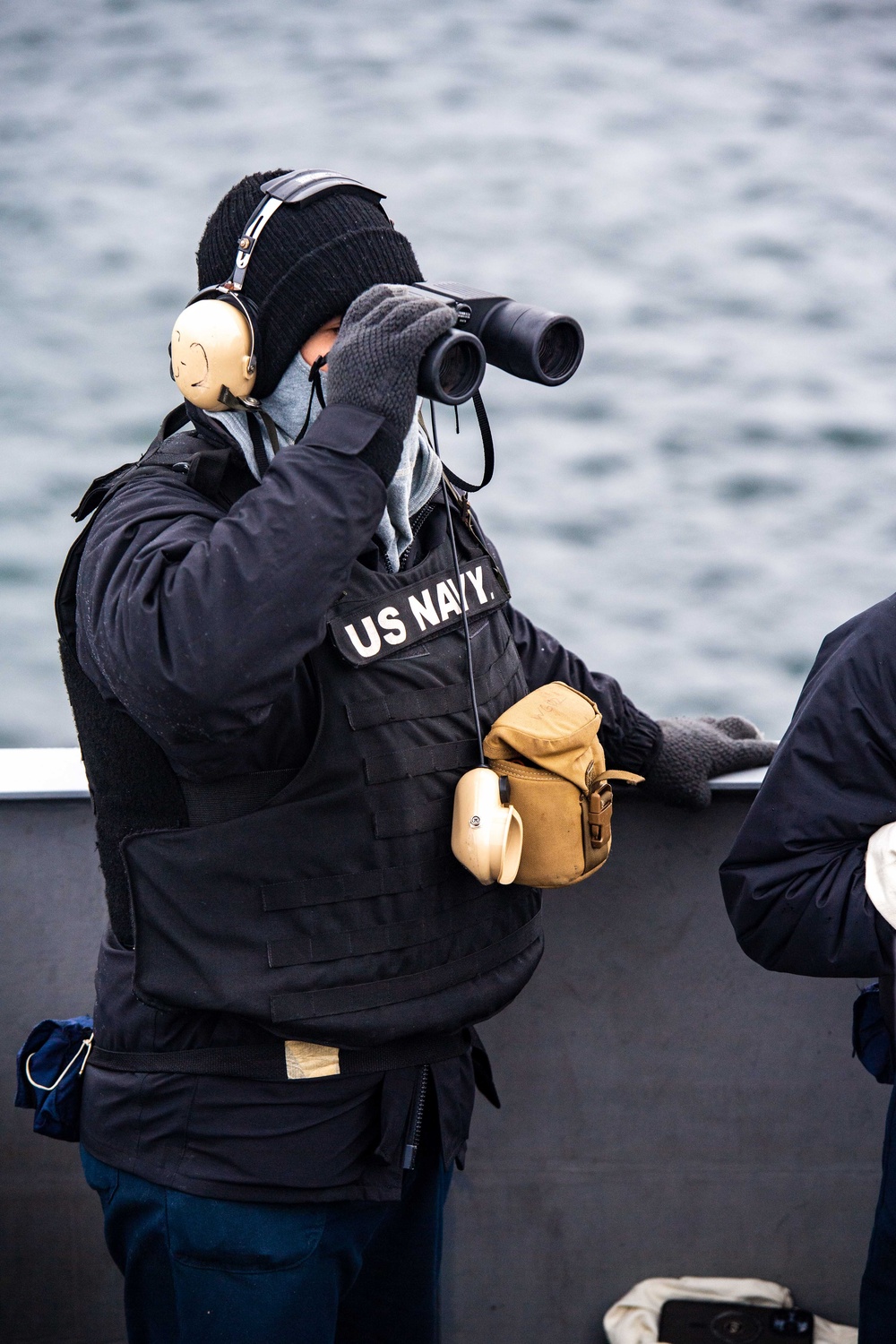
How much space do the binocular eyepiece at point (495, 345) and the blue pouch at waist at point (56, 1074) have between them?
2.72 feet

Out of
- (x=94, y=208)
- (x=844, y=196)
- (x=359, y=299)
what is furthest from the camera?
(x=94, y=208)

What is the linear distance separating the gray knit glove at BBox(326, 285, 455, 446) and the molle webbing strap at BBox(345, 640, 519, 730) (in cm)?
28

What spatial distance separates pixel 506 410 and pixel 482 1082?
7.82 metres

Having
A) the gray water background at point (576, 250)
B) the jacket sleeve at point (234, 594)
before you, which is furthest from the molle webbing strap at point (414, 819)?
the gray water background at point (576, 250)

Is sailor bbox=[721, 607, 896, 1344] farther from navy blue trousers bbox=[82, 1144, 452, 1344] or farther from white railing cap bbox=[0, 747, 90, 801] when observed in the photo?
white railing cap bbox=[0, 747, 90, 801]

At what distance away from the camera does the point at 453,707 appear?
1490 mm

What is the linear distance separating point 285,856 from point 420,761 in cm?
18

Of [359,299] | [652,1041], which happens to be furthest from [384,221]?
[652,1041]

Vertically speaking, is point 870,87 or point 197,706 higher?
point 197,706

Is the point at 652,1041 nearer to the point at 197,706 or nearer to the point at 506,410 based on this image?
the point at 197,706

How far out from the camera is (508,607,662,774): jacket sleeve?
1.79 metres

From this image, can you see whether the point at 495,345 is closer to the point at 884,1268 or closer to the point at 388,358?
the point at 388,358

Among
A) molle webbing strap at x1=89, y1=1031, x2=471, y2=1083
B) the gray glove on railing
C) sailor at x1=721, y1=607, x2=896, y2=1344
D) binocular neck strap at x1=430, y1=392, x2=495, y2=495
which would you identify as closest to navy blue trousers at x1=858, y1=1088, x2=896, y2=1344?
sailor at x1=721, y1=607, x2=896, y2=1344

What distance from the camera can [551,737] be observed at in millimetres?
1487
